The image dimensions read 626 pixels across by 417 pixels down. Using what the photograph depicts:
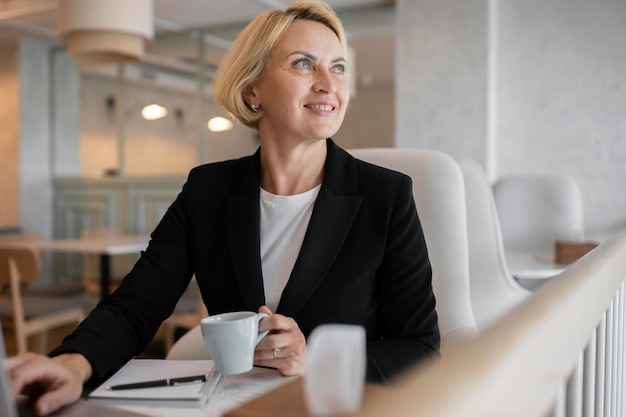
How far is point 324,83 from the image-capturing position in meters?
1.28

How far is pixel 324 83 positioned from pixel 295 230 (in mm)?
315

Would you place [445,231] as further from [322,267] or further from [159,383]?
[159,383]

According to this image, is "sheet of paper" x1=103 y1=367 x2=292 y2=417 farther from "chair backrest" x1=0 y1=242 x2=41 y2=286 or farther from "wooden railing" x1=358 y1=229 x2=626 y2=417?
"chair backrest" x1=0 y1=242 x2=41 y2=286

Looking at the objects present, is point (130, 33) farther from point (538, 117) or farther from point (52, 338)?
point (538, 117)

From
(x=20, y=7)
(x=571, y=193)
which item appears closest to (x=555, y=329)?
(x=571, y=193)

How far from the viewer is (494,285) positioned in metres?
1.92

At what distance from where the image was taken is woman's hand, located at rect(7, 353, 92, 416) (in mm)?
724

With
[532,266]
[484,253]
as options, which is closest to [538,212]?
[532,266]

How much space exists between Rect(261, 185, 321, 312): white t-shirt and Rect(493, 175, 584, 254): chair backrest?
2.37 meters

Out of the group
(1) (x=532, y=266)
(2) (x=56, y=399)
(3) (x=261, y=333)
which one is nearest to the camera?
(2) (x=56, y=399)

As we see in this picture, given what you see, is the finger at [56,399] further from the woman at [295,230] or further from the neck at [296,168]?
the neck at [296,168]

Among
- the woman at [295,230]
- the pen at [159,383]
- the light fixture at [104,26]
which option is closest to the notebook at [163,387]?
the pen at [159,383]

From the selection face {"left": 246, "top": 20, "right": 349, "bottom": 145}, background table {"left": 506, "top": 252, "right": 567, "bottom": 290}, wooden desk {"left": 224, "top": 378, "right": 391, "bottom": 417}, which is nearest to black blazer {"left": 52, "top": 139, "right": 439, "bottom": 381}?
face {"left": 246, "top": 20, "right": 349, "bottom": 145}

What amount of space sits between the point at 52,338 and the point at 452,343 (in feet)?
13.5
